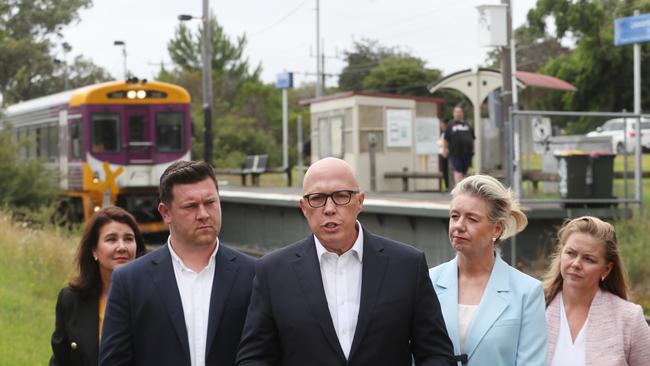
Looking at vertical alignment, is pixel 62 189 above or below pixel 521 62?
below

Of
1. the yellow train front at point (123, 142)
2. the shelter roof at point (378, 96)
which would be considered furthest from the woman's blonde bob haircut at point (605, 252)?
the shelter roof at point (378, 96)

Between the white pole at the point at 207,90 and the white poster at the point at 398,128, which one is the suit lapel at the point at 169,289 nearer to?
the white poster at the point at 398,128

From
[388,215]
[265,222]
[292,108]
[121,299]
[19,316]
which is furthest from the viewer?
[292,108]

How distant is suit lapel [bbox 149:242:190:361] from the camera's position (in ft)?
15.1

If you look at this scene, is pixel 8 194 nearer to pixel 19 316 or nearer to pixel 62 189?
pixel 62 189

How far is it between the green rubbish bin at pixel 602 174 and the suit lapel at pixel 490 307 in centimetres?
1265

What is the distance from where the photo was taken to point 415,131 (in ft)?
96.7

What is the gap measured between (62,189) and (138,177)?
7.61 ft

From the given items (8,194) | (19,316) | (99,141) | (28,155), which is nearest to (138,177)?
(99,141)

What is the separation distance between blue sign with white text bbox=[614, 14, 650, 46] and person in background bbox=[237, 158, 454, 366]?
15.2 m

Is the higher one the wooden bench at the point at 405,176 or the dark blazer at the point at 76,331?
the wooden bench at the point at 405,176

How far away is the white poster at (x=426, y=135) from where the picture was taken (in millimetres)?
29547

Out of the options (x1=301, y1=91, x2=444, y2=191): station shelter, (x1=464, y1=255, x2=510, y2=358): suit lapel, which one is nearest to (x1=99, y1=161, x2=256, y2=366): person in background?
(x1=464, y1=255, x2=510, y2=358): suit lapel

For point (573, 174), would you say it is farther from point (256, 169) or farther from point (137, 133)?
point (256, 169)
